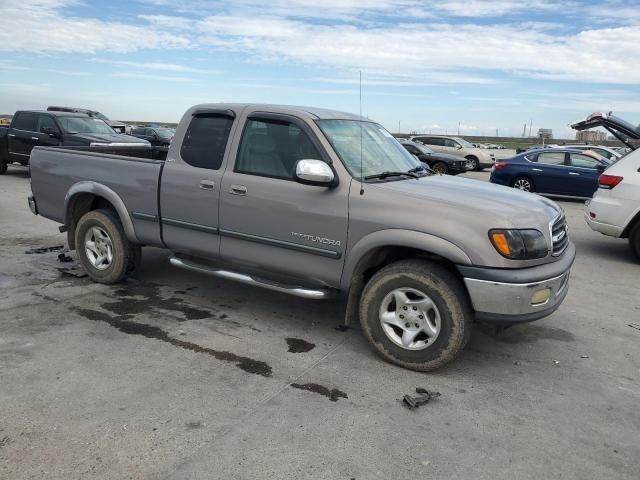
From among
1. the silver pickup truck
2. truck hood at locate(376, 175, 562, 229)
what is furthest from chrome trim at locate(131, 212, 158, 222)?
truck hood at locate(376, 175, 562, 229)

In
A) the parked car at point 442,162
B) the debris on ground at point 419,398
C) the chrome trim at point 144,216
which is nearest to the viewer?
the debris on ground at point 419,398

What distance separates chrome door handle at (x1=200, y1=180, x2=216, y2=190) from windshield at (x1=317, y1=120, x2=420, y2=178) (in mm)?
1059

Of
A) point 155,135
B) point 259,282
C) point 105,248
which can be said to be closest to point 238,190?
point 259,282

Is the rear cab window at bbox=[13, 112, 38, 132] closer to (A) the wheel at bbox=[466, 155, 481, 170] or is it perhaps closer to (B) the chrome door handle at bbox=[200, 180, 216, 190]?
(B) the chrome door handle at bbox=[200, 180, 216, 190]

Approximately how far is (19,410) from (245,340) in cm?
167

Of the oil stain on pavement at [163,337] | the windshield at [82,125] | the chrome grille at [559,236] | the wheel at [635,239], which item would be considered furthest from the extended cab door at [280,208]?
the windshield at [82,125]

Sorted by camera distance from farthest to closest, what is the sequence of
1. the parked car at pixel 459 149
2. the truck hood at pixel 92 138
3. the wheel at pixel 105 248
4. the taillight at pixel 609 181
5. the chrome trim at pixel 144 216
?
the parked car at pixel 459 149 → the truck hood at pixel 92 138 → the taillight at pixel 609 181 → the wheel at pixel 105 248 → the chrome trim at pixel 144 216

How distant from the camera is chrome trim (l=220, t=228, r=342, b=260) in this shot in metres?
4.16

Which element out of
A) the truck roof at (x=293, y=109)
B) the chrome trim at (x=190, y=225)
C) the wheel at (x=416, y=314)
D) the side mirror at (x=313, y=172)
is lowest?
the wheel at (x=416, y=314)

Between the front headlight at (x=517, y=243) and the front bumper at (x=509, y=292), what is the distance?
11 cm

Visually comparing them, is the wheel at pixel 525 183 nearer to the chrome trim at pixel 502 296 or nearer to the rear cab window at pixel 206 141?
the rear cab window at pixel 206 141

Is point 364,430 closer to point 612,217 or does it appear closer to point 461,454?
point 461,454

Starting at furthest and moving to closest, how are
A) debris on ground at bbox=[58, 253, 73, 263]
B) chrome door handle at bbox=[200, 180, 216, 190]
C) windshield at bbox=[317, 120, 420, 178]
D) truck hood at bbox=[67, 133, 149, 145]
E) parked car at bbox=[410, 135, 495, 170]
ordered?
parked car at bbox=[410, 135, 495, 170] < truck hood at bbox=[67, 133, 149, 145] < debris on ground at bbox=[58, 253, 73, 263] < chrome door handle at bbox=[200, 180, 216, 190] < windshield at bbox=[317, 120, 420, 178]

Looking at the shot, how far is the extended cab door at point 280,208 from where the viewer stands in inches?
164
